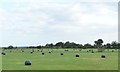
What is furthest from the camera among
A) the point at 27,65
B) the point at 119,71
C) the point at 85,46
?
the point at 85,46

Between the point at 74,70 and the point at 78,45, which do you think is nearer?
the point at 74,70

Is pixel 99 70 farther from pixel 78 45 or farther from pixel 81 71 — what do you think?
pixel 78 45

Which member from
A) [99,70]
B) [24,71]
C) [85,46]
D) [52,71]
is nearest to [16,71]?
[24,71]

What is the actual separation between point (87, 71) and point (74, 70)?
1510 millimetres

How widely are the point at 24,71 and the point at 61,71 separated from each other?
3170mm

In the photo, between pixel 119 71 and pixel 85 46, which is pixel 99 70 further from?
pixel 85 46

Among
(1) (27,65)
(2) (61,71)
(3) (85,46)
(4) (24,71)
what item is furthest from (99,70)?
(3) (85,46)

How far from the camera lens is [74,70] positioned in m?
33.3

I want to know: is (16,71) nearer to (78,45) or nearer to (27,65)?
(27,65)

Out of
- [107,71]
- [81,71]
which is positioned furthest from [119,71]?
[81,71]

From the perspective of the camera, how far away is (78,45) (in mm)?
197500

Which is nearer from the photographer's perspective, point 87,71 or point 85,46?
point 87,71

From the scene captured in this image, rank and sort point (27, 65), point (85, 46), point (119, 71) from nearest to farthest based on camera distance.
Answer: point (119, 71)
point (27, 65)
point (85, 46)

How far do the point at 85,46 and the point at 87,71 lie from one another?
512 feet
